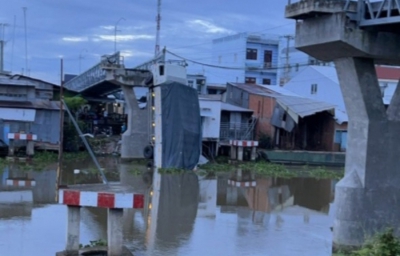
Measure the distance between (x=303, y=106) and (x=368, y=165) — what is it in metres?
25.9

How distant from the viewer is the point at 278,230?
14484mm

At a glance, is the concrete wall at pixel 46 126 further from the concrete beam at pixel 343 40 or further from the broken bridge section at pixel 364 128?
the broken bridge section at pixel 364 128

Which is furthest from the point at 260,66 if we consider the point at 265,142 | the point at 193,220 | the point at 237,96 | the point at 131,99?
the point at 193,220

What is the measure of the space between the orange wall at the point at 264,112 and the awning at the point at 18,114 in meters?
15.5

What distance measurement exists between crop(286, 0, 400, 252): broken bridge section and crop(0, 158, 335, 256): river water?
1116 millimetres

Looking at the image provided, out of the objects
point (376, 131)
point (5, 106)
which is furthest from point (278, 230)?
point (5, 106)

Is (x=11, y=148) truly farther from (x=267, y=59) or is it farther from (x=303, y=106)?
(x=267, y=59)

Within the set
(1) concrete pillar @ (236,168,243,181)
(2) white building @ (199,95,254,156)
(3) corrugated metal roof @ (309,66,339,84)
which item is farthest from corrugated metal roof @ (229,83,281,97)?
(1) concrete pillar @ (236,168,243,181)

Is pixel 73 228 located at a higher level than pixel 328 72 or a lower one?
lower

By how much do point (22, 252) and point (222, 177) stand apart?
665 inches

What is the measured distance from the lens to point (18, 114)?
30516 mm

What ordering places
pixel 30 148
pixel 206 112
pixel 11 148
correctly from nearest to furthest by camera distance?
pixel 11 148 → pixel 30 148 → pixel 206 112

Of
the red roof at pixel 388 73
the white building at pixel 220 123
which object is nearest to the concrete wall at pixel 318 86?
the red roof at pixel 388 73

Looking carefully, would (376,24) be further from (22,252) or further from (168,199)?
(168,199)
